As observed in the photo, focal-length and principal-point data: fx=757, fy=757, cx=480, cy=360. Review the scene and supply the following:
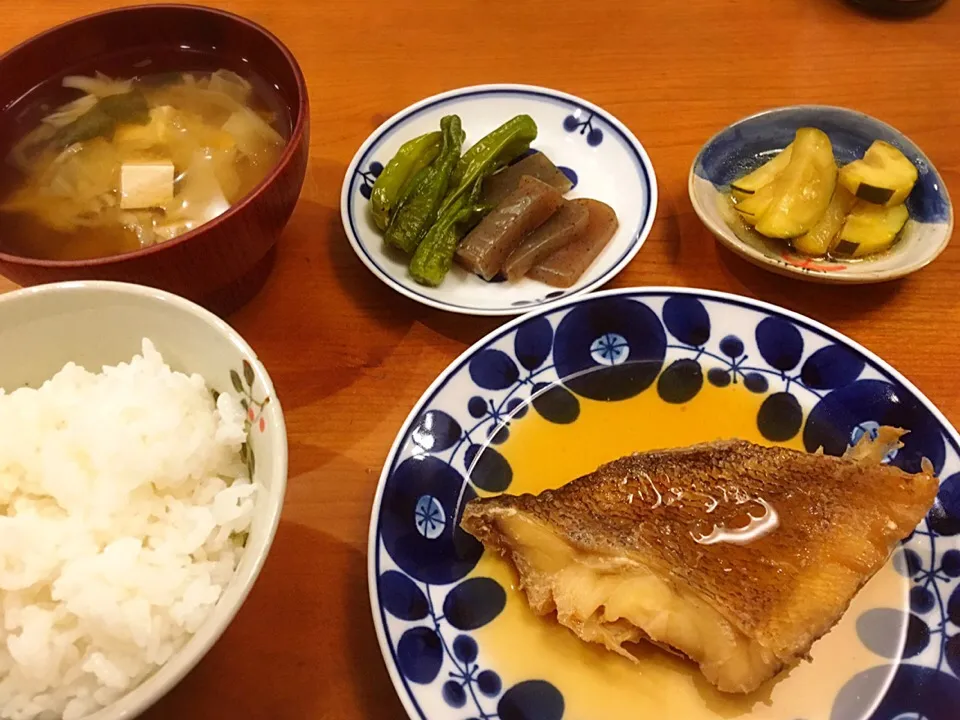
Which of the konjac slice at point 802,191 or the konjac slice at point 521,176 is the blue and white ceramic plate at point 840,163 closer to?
the konjac slice at point 802,191

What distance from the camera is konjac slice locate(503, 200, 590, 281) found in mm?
1933

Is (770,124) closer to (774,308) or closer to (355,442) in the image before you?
(774,308)

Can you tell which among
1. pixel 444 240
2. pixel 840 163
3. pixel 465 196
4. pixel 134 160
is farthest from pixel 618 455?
pixel 134 160

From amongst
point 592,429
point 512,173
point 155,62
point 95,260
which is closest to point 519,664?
point 592,429

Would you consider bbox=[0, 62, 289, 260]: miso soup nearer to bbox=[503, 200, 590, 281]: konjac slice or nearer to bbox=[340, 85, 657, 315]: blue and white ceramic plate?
bbox=[340, 85, 657, 315]: blue and white ceramic plate

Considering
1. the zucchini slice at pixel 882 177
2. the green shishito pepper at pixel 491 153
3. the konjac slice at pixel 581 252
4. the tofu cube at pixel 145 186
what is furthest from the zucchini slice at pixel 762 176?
the tofu cube at pixel 145 186

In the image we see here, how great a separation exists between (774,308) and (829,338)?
132 mm

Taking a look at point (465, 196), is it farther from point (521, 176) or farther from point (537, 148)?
point (537, 148)

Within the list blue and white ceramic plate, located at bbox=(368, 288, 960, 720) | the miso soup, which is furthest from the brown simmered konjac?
the miso soup

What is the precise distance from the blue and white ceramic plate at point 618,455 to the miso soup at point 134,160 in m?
0.71

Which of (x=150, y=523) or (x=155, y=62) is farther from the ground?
(x=155, y=62)

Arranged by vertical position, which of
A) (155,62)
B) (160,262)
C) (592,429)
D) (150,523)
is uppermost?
(155,62)

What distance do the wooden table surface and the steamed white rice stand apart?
0.39 meters

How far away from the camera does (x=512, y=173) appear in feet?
7.04
